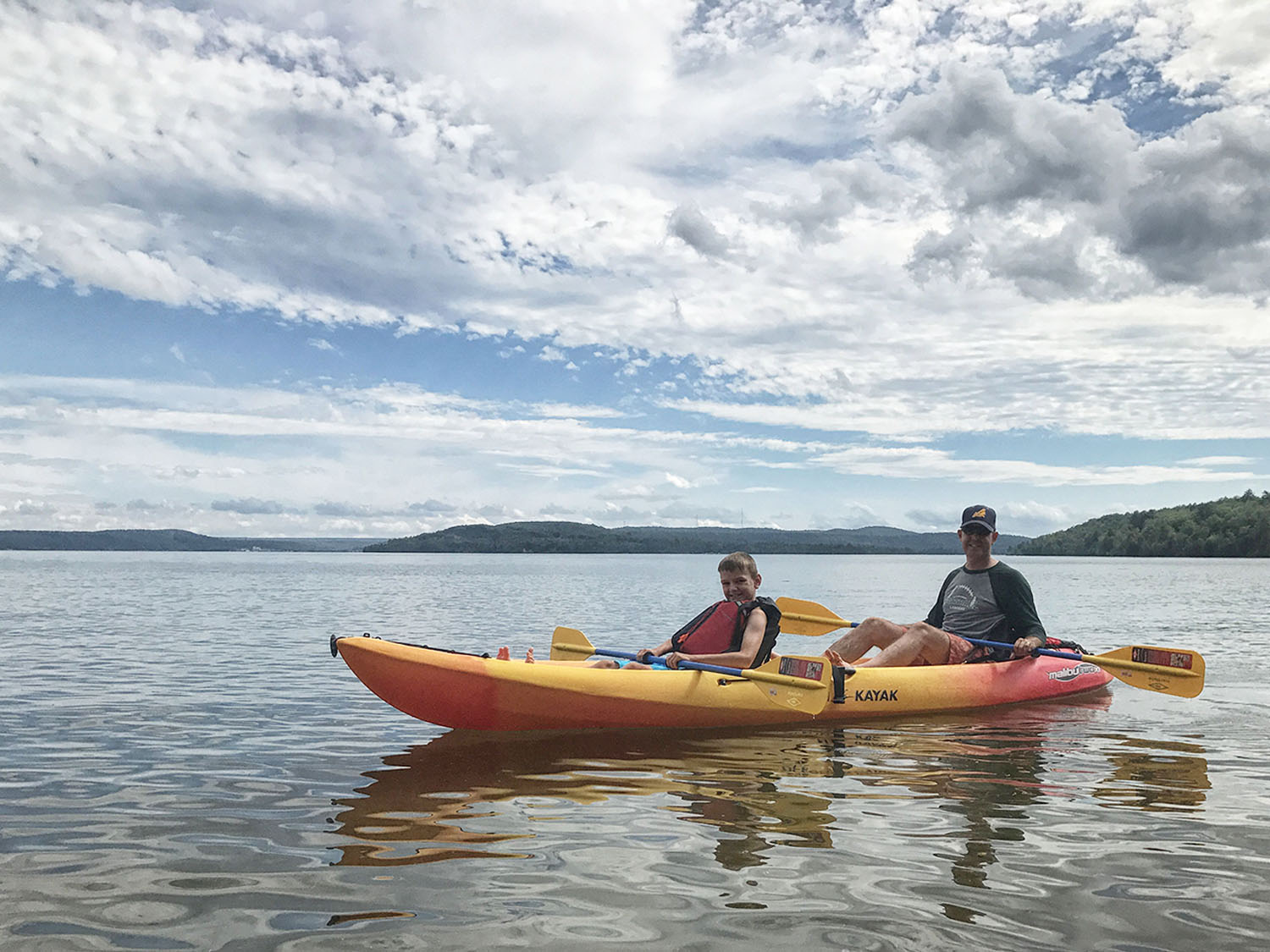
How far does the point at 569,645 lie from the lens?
1095 centimetres

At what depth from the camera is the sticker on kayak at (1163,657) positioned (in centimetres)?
1092

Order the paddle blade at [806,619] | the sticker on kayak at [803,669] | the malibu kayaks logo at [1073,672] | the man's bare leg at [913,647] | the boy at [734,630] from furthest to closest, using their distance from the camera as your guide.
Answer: the paddle blade at [806,619] → the malibu kayaks logo at [1073,672] → the man's bare leg at [913,647] → the boy at [734,630] → the sticker on kayak at [803,669]

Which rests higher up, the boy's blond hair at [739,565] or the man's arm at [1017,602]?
the boy's blond hair at [739,565]

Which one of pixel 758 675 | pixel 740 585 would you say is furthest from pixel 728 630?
pixel 758 675

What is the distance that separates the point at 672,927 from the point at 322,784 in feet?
12.5

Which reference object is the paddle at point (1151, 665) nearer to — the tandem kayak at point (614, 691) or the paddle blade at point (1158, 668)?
the paddle blade at point (1158, 668)


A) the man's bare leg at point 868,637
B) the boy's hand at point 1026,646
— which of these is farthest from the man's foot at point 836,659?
the boy's hand at point 1026,646

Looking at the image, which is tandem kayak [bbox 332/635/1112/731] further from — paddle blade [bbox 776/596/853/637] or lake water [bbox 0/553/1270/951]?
paddle blade [bbox 776/596/853/637]

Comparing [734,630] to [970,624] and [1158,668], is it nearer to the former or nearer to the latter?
[970,624]

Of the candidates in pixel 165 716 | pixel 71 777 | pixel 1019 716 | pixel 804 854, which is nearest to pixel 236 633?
pixel 165 716

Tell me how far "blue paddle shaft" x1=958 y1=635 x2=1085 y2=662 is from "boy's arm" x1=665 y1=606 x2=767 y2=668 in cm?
339

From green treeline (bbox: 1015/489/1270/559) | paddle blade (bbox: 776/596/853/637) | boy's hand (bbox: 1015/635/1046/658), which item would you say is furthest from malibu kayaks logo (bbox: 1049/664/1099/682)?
green treeline (bbox: 1015/489/1270/559)

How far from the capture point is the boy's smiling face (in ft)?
30.6

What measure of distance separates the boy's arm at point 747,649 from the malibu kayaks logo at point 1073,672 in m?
4.85
